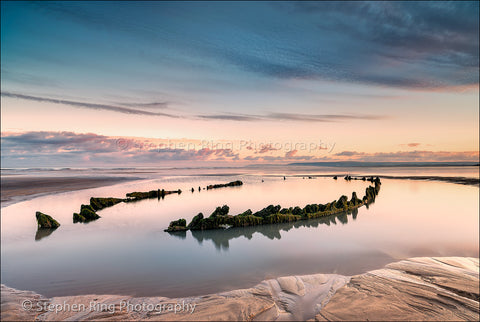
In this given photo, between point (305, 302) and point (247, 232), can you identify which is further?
point (247, 232)

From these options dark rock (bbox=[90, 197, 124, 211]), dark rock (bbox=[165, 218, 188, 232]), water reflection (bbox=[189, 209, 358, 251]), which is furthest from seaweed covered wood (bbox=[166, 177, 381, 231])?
dark rock (bbox=[90, 197, 124, 211])

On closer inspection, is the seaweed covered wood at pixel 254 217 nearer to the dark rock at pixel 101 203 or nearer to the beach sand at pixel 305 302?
the beach sand at pixel 305 302

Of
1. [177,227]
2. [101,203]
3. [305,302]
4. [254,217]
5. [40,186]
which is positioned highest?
[254,217]

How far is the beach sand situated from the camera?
4.79 meters

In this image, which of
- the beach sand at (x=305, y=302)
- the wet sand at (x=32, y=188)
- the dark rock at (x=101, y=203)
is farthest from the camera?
the wet sand at (x=32, y=188)

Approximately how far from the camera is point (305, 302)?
5305mm

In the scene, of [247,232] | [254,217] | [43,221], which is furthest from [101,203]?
[247,232]

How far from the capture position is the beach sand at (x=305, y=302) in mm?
4793

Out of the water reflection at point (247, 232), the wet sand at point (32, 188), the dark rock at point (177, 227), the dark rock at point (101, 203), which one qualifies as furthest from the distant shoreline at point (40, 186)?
the water reflection at point (247, 232)

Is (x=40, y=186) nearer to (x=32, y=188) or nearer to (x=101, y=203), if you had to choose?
(x=32, y=188)

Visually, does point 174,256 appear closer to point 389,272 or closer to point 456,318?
point 389,272

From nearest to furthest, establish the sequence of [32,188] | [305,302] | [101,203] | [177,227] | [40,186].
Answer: [305,302] → [177,227] → [101,203] → [32,188] → [40,186]

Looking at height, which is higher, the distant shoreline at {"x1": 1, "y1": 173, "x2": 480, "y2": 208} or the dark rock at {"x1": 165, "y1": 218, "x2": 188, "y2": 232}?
the dark rock at {"x1": 165, "y1": 218, "x2": 188, "y2": 232}

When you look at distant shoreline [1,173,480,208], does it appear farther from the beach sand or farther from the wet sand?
the beach sand
